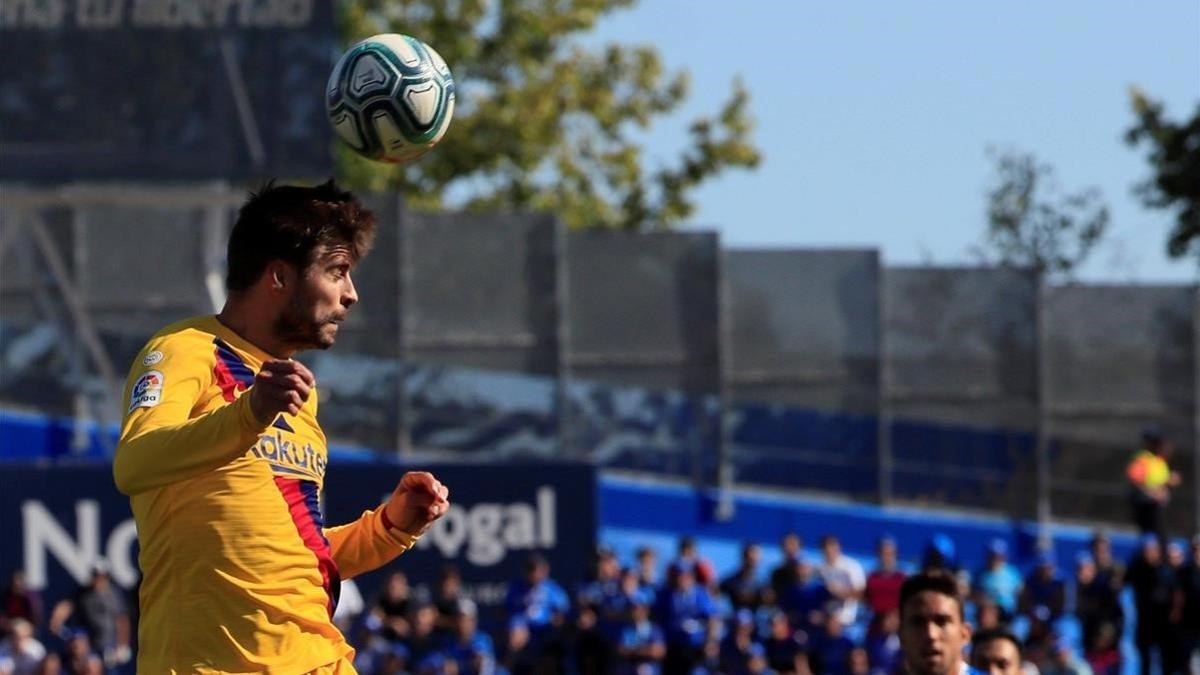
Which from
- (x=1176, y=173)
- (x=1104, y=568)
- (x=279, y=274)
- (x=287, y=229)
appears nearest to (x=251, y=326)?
(x=279, y=274)

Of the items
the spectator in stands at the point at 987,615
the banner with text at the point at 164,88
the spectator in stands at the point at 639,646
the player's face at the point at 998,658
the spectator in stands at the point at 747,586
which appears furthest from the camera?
the spectator in stands at the point at 747,586

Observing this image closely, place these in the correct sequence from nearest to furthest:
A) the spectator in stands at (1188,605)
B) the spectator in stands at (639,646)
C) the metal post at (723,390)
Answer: the spectator in stands at (639,646), the spectator in stands at (1188,605), the metal post at (723,390)

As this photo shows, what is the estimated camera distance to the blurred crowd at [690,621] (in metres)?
19.3

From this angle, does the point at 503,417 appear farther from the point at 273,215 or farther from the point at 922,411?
the point at 273,215

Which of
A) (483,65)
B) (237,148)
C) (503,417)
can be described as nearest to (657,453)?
(503,417)

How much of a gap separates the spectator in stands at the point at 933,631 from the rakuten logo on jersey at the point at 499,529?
48.0 feet

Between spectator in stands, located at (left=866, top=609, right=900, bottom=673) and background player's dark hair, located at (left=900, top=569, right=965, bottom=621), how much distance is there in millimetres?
11863

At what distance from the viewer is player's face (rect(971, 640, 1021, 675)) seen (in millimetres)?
8227

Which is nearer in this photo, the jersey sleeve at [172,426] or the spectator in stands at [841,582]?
the jersey sleeve at [172,426]

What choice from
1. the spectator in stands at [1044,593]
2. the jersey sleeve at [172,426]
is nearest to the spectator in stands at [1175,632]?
the spectator in stands at [1044,593]

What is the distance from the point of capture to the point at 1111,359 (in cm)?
2702

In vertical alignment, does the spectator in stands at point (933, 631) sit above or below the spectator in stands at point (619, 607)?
above

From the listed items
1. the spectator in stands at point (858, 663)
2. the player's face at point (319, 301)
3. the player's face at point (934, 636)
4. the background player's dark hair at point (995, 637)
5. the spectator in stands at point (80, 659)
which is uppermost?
the player's face at point (319, 301)

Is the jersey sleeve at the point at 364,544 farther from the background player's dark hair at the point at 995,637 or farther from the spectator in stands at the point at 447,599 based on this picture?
the spectator in stands at the point at 447,599
